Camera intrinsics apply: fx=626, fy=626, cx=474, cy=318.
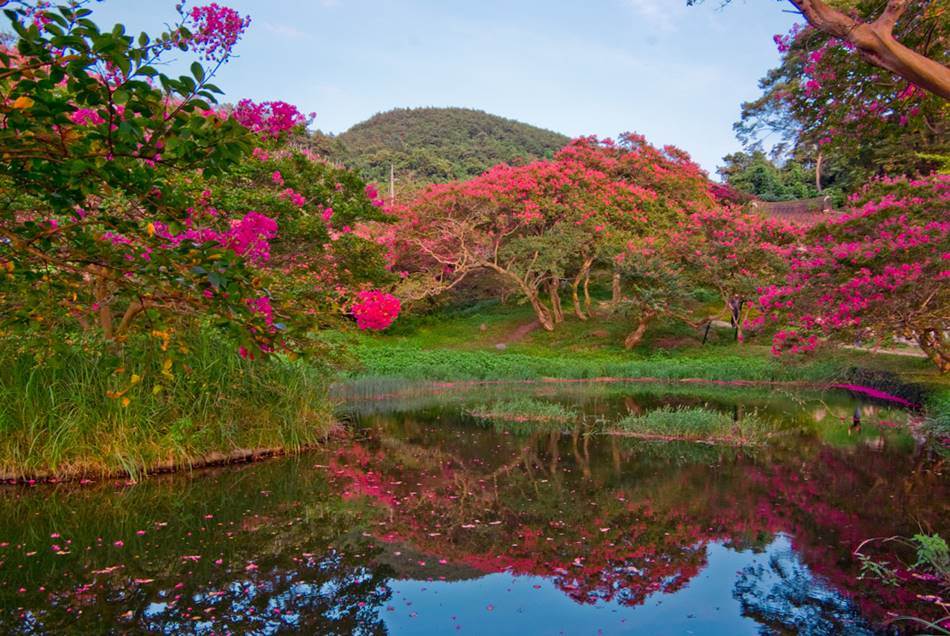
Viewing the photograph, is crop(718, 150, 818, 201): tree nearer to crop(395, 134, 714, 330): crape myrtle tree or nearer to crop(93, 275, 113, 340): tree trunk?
crop(395, 134, 714, 330): crape myrtle tree

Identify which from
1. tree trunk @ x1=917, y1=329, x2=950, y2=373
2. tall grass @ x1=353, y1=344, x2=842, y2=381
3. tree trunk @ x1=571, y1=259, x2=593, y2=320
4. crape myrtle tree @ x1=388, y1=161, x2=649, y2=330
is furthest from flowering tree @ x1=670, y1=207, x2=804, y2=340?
tree trunk @ x1=917, y1=329, x2=950, y2=373

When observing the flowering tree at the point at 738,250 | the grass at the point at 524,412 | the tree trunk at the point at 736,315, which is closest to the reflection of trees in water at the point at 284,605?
the grass at the point at 524,412

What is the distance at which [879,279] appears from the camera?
1051 cm

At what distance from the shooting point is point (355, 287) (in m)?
11.7

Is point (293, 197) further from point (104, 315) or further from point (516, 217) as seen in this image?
point (516, 217)

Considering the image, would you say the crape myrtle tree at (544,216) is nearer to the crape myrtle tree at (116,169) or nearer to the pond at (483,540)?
the pond at (483,540)

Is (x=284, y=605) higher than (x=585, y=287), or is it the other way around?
(x=585, y=287)

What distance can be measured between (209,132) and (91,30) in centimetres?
56

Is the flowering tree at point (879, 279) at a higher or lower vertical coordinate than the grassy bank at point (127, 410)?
higher

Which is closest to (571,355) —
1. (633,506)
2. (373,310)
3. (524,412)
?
(524,412)

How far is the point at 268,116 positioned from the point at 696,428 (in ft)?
27.6

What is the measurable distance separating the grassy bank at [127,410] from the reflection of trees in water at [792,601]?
5.67m

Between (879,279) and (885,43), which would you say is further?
(879,279)

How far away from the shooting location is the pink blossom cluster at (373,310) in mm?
6668
